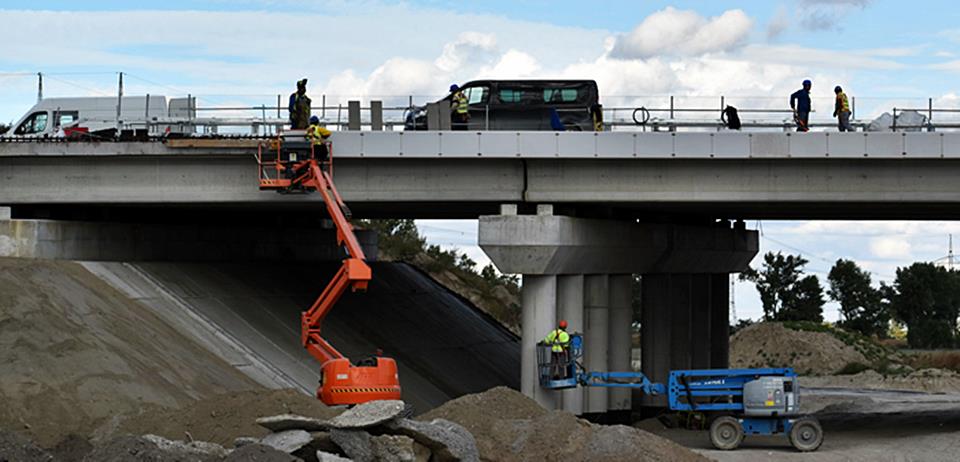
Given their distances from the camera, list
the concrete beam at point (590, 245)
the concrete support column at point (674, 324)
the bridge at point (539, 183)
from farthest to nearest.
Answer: the concrete support column at point (674, 324)
the concrete beam at point (590, 245)
the bridge at point (539, 183)

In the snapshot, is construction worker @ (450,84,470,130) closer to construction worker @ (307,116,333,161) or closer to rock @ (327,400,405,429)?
construction worker @ (307,116,333,161)

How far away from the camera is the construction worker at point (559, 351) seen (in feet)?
121

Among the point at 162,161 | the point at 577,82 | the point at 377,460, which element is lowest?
the point at 377,460

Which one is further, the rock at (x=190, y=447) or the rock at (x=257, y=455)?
the rock at (x=190, y=447)

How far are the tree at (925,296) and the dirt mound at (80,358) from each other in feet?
265

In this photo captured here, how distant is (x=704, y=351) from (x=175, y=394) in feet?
83.0

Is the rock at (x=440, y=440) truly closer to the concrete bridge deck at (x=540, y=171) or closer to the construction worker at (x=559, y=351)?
the construction worker at (x=559, y=351)

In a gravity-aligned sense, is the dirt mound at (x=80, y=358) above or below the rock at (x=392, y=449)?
above

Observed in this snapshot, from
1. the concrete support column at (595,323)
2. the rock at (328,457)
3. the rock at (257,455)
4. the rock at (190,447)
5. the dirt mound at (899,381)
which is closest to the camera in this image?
the rock at (257,455)

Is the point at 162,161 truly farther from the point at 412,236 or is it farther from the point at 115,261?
the point at 412,236

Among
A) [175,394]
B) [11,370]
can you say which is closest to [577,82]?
[175,394]

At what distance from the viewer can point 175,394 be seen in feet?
107

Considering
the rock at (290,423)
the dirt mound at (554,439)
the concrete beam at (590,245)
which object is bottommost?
the dirt mound at (554,439)

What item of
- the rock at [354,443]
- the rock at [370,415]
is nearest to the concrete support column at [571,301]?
the rock at [370,415]
